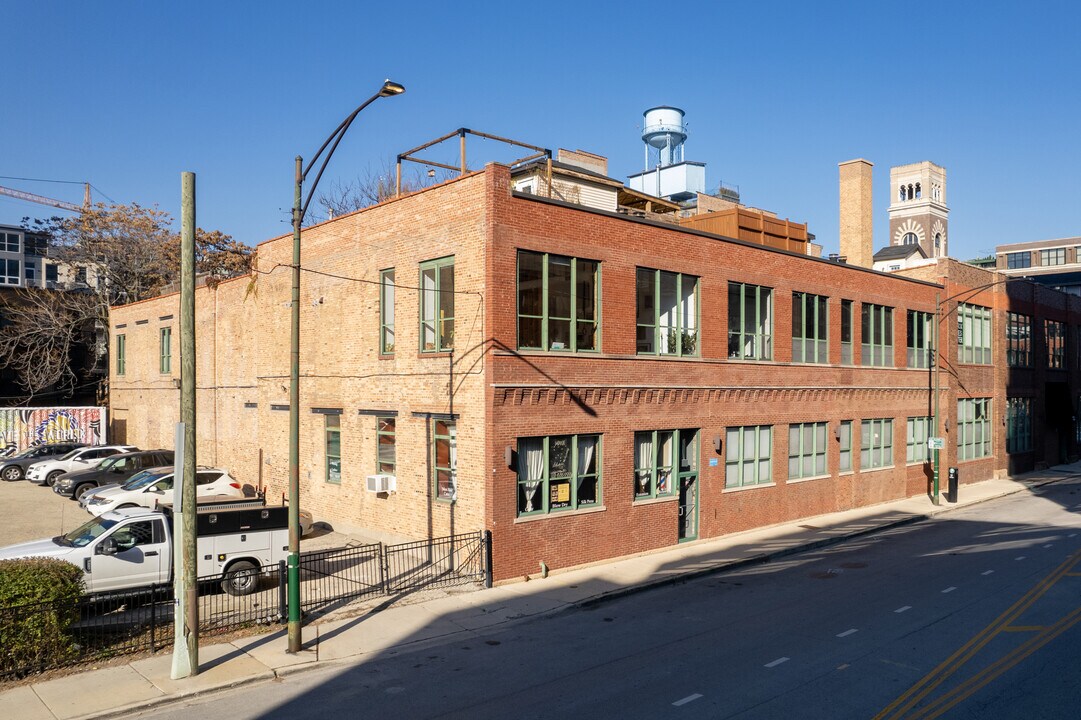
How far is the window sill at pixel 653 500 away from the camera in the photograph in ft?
73.8

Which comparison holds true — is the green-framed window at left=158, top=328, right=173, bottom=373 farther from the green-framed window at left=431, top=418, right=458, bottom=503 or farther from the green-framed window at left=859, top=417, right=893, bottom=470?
the green-framed window at left=859, top=417, right=893, bottom=470

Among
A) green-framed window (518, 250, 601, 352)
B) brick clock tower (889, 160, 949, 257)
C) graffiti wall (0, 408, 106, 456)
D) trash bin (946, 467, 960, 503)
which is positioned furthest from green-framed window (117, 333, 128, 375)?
brick clock tower (889, 160, 949, 257)

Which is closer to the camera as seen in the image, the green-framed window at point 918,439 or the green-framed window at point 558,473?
the green-framed window at point 558,473

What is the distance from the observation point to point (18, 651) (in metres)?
12.2

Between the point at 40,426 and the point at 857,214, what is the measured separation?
4464 cm

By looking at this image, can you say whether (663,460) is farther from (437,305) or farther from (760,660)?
(760,660)

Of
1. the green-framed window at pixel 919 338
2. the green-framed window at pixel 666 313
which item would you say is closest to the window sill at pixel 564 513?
the green-framed window at pixel 666 313

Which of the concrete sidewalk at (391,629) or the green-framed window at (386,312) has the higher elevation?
the green-framed window at (386,312)

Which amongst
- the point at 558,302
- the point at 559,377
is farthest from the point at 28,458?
the point at 558,302

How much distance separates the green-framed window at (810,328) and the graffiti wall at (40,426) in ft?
122

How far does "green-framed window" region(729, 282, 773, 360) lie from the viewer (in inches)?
1043

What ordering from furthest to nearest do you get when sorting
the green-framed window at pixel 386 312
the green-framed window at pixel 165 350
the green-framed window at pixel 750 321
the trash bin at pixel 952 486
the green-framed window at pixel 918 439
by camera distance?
1. the green-framed window at pixel 165 350
2. the green-framed window at pixel 918 439
3. the trash bin at pixel 952 486
4. the green-framed window at pixel 750 321
5. the green-framed window at pixel 386 312

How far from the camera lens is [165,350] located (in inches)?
1615

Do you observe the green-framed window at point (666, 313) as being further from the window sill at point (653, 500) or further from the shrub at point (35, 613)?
the shrub at point (35, 613)
